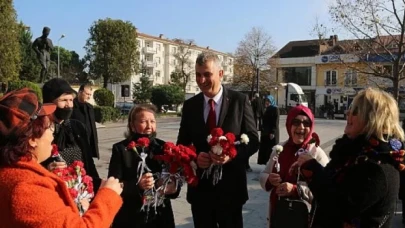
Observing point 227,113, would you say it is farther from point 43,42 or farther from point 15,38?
point 15,38

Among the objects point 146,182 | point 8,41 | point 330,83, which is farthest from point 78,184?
point 330,83

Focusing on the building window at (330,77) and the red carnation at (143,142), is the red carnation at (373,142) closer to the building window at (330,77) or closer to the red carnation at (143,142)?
the red carnation at (143,142)

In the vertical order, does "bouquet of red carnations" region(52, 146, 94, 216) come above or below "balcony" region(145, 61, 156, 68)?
below

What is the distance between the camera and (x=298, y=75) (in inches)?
2037

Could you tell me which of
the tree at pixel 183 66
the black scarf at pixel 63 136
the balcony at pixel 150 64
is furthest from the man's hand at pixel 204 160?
the balcony at pixel 150 64

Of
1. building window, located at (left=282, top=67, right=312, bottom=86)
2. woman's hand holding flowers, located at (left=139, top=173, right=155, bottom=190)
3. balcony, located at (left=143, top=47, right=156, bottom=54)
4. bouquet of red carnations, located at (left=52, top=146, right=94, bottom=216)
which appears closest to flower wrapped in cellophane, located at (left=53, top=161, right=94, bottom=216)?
bouquet of red carnations, located at (left=52, top=146, right=94, bottom=216)

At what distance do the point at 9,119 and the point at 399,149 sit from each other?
2.07m

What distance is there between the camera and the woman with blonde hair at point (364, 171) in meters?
2.10

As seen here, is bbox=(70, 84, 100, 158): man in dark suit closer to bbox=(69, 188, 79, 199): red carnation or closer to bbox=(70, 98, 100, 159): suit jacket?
bbox=(70, 98, 100, 159): suit jacket

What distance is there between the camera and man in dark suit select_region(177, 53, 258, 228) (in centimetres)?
303

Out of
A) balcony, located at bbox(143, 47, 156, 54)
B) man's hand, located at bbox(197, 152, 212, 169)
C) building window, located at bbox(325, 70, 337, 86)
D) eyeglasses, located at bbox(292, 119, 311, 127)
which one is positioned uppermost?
balcony, located at bbox(143, 47, 156, 54)

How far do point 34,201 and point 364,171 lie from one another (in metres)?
1.72

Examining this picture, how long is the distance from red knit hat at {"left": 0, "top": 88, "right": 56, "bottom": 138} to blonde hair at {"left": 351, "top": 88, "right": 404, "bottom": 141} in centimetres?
181

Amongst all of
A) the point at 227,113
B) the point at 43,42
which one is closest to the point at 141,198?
the point at 227,113
